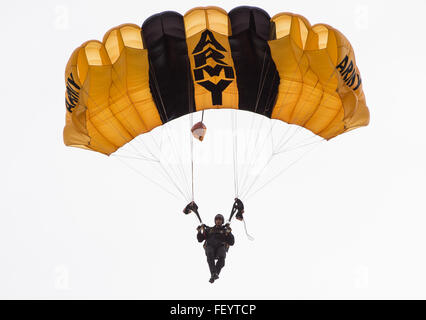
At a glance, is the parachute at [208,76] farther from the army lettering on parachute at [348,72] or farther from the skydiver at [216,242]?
the skydiver at [216,242]

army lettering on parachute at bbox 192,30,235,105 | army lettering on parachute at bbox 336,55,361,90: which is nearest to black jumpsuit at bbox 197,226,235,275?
army lettering on parachute at bbox 192,30,235,105

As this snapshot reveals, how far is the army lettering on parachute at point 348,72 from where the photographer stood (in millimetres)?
14266

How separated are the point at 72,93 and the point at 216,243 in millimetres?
4078

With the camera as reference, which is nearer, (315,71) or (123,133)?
(315,71)

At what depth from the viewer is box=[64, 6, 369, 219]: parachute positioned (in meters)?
14.2

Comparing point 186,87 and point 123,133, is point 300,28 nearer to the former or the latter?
point 186,87

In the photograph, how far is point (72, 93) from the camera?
14594mm

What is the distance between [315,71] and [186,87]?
2763 mm

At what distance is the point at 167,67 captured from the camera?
1499 centimetres

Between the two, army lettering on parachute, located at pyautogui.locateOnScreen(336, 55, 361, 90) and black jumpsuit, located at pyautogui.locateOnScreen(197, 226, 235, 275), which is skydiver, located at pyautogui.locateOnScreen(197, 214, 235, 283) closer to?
black jumpsuit, located at pyautogui.locateOnScreen(197, 226, 235, 275)

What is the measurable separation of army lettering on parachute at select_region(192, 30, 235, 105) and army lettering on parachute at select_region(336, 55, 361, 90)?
2.29 metres

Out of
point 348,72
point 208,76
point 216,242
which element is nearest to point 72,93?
point 208,76
